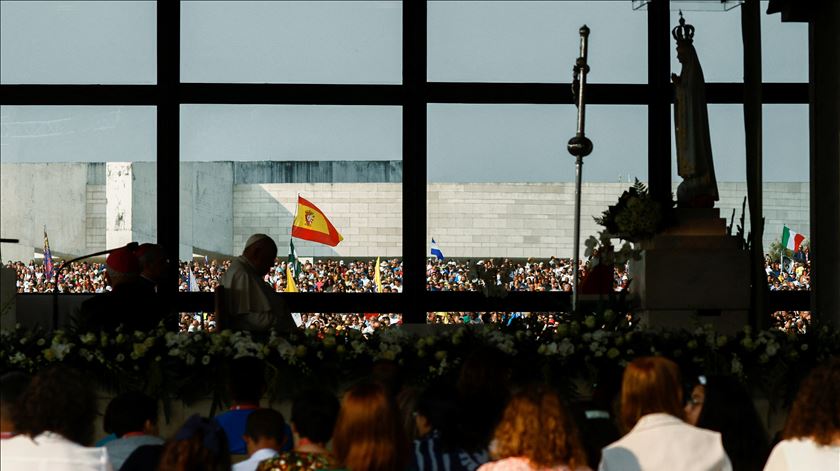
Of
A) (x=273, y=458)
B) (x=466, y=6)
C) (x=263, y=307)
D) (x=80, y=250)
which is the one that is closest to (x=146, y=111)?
(x=80, y=250)

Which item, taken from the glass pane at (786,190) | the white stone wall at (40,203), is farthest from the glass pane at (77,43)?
the glass pane at (786,190)

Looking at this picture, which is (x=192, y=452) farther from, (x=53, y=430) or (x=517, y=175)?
(x=517, y=175)

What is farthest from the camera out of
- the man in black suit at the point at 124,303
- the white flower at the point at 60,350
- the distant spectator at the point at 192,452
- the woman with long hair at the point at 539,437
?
the man in black suit at the point at 124,303

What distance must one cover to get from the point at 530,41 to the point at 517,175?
117 centimetres

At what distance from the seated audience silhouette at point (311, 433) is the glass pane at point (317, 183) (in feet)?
23.3

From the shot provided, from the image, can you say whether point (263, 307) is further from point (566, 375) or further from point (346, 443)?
point (346, 443)

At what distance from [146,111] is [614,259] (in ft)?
15.3

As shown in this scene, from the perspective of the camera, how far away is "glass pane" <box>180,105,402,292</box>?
11.7 meters

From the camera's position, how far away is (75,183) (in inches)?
463

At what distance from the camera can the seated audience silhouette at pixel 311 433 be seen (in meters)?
4.30

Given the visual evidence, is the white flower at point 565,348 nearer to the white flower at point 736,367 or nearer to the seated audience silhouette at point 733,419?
the white flower at point 736,367

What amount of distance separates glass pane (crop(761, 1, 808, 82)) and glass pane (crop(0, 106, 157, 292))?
5315 mm

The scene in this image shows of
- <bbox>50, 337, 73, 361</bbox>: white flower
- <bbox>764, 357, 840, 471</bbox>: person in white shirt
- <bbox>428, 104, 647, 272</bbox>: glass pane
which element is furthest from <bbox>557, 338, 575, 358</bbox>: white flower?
<bbox>428, 104, 647, 272</bbox>: glass pane

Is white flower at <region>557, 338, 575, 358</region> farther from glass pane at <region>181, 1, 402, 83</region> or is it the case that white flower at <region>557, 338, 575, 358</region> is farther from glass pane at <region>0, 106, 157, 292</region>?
glass pane at <region>0, 106, 157, 292</region>
